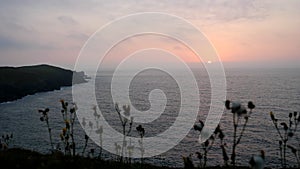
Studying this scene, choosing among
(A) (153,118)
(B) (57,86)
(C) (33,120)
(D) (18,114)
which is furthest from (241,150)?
(B) (57,86)

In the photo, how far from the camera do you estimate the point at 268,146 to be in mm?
50000

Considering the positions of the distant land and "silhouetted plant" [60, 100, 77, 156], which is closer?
"silhouetted plant" [60, 100, 77, 156]

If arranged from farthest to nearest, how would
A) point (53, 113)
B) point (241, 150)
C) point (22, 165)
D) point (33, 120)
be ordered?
point (53, 113)
point (33, 120)
point (241, 150)
point (22, 165)

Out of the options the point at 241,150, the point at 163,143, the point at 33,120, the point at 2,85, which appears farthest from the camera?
the point at 2,85

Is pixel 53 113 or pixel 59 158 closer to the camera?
pixel 59 158

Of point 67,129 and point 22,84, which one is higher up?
point 22,84

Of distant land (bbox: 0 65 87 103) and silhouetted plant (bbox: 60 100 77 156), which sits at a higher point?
distant land (bbox: 0 65 87 103)

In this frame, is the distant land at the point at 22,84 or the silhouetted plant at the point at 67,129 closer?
the silhouetted plant at the point at 67,129

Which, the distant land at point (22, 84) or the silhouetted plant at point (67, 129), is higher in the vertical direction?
the distant land at point (22, 84)

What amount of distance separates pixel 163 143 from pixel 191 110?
3753 centimetres

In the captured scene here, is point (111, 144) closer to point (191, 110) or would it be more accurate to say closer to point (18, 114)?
point (191, 110)

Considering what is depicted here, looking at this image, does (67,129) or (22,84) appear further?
(22,84)

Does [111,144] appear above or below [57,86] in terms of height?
below

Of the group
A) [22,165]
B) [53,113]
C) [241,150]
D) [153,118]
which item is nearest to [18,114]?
[53,113]
